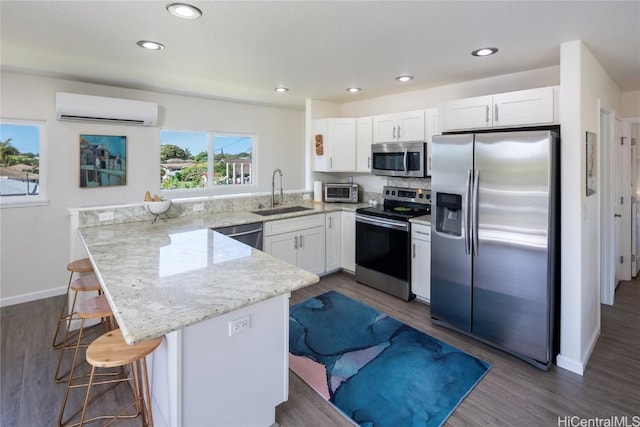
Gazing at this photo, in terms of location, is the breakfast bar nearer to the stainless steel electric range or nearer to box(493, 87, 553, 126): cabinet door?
the stainless steel electric range

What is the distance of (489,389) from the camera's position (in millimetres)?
2312

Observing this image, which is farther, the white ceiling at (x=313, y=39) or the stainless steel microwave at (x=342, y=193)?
the stainless steel microwave at (x=342, y=193)

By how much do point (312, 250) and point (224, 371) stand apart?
263 cm

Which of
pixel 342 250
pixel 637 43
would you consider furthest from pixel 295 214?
pixel 637 43

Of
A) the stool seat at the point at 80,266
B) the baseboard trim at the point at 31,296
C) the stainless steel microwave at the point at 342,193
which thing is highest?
the stainless steel microwave at the point at 342,193

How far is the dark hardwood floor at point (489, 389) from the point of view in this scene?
6.74 ft

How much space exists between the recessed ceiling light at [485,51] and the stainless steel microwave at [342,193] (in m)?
2.37

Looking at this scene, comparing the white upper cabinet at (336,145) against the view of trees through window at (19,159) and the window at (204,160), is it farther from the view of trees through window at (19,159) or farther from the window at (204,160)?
the view of trees through window at (19,159)

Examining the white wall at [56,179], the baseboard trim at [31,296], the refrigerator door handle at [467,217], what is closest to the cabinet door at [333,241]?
the refrigerator door handle at [467,217]

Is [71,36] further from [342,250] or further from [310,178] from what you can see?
[342,250]

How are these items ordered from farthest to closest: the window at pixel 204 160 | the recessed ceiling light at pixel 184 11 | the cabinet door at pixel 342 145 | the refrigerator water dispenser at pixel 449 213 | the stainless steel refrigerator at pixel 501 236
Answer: the window at pixel 204 160, the cabinet door at pixel 342 145, the refrigerator water dispenser at pixel 449 213, the stainless steel refrigerator at pixel 501 236, the recessed ceiling light at pixel 184 11

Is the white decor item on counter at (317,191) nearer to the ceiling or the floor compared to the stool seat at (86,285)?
nearer to the ceiling

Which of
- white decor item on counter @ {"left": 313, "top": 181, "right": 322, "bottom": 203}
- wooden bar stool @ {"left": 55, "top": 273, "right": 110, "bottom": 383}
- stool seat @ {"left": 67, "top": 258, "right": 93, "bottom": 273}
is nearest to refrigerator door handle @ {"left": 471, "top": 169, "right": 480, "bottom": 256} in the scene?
white decor item on counter @ {"left": 313, "top": 181, "right": 322, "bottom": 203}

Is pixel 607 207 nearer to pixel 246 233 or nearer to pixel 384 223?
pixel 384 223
